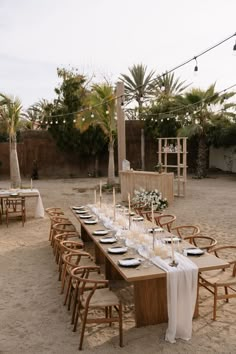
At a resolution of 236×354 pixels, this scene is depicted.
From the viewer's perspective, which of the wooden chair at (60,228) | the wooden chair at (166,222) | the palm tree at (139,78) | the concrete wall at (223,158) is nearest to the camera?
the wooden chair at (60,228)

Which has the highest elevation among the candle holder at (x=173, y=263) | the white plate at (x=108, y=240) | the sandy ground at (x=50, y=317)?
the white plate at (x=108, y=240)

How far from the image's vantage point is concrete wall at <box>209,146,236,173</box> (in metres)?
22.0

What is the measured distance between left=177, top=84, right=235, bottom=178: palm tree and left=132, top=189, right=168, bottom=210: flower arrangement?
7614 millimetres

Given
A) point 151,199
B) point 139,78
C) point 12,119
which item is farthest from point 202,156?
point 139,78

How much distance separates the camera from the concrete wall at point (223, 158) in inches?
867

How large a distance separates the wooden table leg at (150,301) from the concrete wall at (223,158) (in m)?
18.0

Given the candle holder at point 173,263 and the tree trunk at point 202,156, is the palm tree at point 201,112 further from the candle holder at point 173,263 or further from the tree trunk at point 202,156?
the candle holder at point 173,263

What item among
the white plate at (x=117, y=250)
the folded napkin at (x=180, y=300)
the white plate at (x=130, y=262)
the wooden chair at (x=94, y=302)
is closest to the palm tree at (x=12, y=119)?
the white plate at (x=117, y=250)

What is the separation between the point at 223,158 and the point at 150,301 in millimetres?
19544

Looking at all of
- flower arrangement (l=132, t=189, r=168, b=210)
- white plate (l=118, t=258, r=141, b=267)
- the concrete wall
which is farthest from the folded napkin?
the concrete wall

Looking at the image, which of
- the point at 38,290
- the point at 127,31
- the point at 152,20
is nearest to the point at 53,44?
the point at 127,31

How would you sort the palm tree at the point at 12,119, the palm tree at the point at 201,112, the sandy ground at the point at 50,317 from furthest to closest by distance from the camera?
1. the palm tree at the point at 201,112
2. the palm tree at the point at 12,119
3. the sandy ground at the point at 50,317

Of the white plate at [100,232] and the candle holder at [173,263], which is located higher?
the white plate at [100,232]

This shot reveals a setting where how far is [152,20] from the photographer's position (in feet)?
27.7
